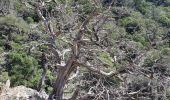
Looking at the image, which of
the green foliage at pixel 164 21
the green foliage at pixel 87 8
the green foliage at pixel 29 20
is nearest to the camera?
the green foliage at pixel 87 8

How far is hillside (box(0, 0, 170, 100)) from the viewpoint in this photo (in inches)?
273

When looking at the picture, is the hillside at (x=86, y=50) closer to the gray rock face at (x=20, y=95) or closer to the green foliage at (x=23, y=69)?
the green foliage at (x=23, y=69)

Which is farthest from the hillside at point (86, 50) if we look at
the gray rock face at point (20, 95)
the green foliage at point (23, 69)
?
the gray rock face at point (20, 95)

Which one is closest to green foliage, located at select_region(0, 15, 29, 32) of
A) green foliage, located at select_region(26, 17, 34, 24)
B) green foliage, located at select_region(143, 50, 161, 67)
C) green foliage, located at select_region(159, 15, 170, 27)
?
green foliage, located at select_region(26, 17, 34, 24)

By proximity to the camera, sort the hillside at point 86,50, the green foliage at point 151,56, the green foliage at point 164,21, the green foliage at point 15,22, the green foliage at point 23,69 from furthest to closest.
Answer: the green foliage at point 164,21, the green foliage at point 15,22, the green foliage at point 23,69, the green foliage at point 151,56, the hillside at point 86,50

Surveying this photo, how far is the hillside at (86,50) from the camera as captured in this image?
22.7 ft

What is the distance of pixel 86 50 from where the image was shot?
7270mm

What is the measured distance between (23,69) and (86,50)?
404 inches

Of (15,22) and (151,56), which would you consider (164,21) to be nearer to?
(15,22)

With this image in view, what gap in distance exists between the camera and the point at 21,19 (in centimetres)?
2770

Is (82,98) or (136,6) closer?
(82,98)

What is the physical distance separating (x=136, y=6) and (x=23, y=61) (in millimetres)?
19373

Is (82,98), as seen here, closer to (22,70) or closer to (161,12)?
(22,70)

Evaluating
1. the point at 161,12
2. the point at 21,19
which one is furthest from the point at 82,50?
the point at 161,12
